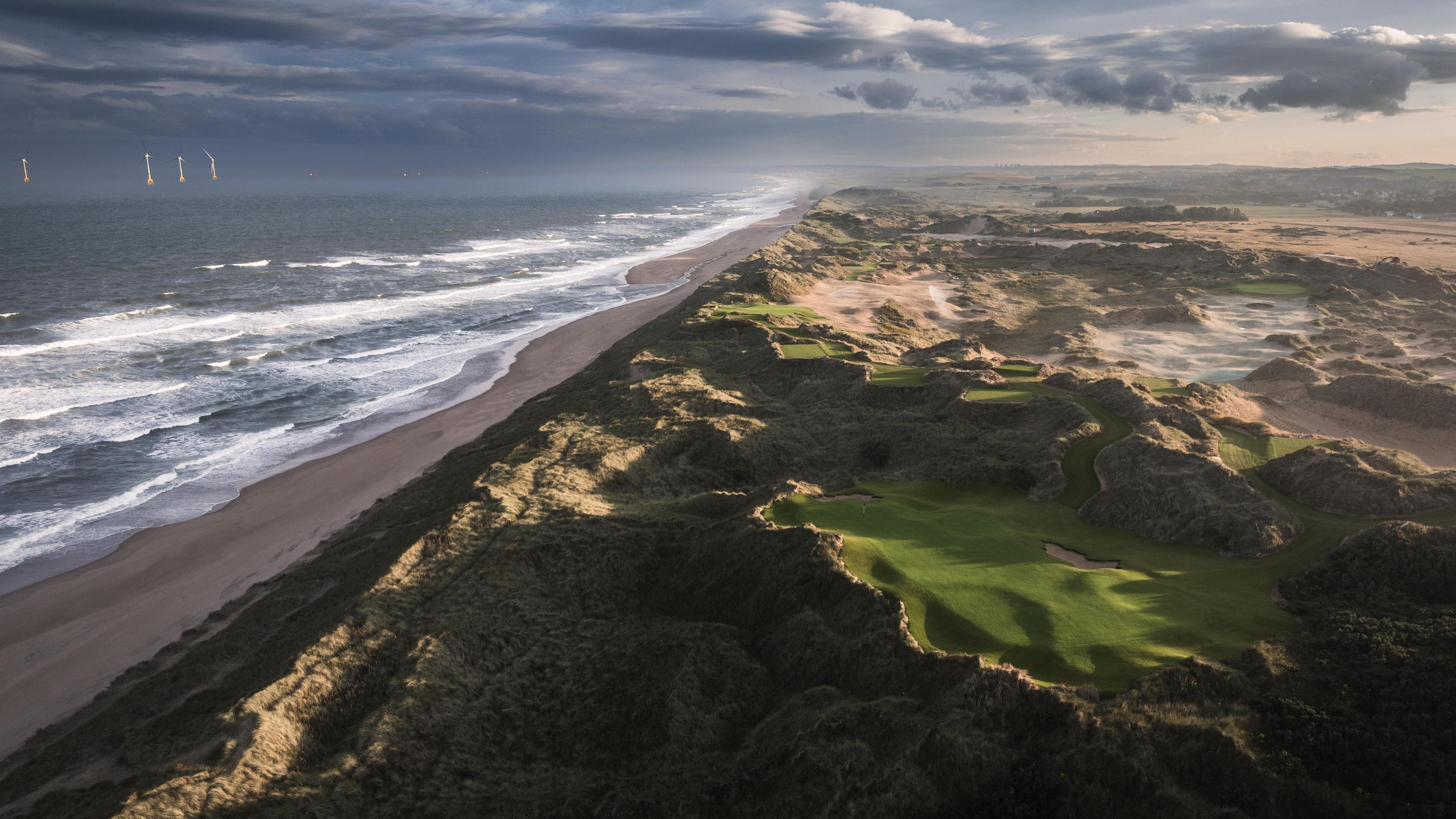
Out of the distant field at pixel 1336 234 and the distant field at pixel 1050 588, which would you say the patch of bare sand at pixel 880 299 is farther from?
the distant field at pixel 1336 234

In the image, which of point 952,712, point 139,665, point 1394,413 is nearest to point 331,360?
point 139,665

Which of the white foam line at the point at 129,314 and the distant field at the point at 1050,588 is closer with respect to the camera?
the distant field at the point at 1050,588

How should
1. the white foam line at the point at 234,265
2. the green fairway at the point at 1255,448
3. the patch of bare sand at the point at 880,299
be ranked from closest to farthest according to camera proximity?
1. the green fairway at the point at 1255,448
2. the patch of bare sand at the point at 880,299
3. the white foam line at the point at 234,265

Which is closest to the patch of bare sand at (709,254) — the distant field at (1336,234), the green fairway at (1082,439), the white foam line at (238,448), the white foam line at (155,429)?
the white foam line at (238,448)

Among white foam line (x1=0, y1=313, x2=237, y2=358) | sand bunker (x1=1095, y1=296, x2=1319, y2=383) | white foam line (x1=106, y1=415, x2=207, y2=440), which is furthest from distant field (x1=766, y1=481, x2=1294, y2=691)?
white foam line (x1=0, y1=313, x2=237, y2=358)

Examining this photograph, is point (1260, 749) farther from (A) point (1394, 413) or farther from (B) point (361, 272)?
(B) point (361, 272)

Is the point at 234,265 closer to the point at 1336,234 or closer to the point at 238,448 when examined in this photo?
the point at 238,448
